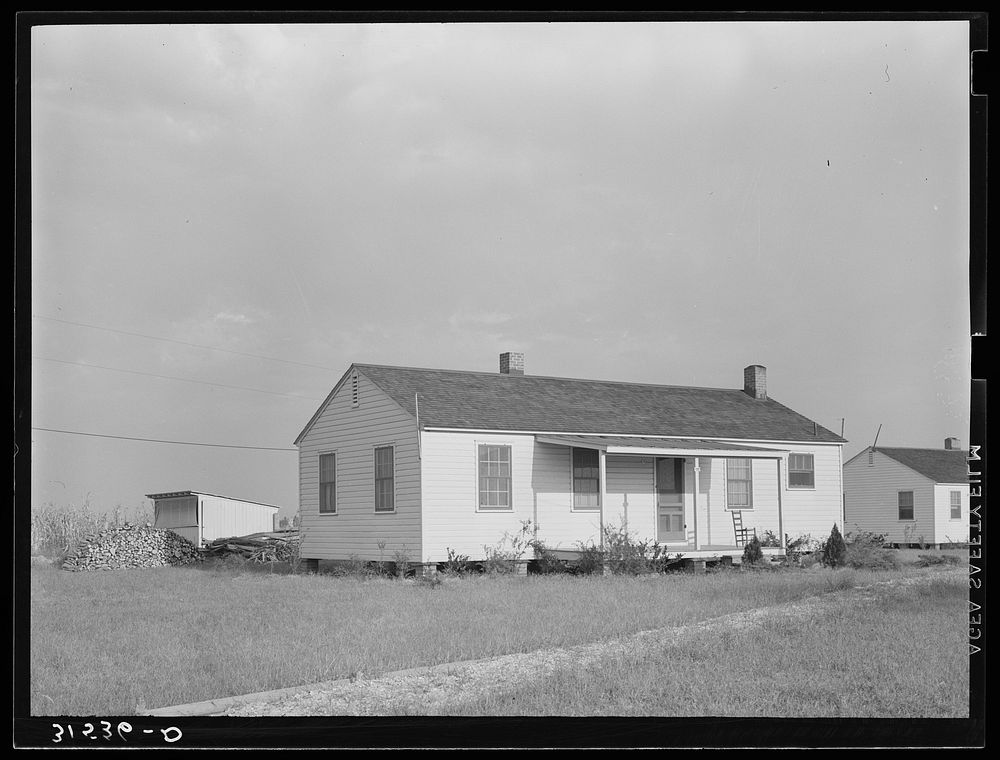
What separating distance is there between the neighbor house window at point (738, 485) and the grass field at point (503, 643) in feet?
19.3

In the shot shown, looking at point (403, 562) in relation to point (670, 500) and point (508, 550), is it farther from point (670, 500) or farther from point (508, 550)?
point (670, 500)

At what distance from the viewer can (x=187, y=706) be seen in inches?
345

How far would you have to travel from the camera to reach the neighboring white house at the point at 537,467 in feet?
70.1

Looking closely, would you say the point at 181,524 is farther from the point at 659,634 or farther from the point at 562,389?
the point at 659,634

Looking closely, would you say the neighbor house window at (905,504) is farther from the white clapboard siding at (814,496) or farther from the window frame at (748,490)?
the window frame at (748,490)

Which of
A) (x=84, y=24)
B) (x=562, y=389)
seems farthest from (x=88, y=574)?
(x=84, y=24)

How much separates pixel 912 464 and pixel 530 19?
105 ft

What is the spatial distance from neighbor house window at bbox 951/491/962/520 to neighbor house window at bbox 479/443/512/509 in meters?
20.5

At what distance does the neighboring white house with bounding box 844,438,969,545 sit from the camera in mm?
35156

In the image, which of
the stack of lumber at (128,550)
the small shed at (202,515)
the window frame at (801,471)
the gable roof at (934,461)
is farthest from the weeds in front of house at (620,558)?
the gable roof at (934,461)

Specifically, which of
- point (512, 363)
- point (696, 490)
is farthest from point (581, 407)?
point (696, 490)

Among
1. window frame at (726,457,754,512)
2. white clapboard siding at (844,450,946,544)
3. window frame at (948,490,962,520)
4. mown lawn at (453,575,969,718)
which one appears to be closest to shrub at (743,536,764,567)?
window frame at (726,457,754,512)

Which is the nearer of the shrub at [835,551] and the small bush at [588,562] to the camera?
the small bush at [588,562]

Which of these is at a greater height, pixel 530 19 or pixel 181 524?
pixel 530 19
